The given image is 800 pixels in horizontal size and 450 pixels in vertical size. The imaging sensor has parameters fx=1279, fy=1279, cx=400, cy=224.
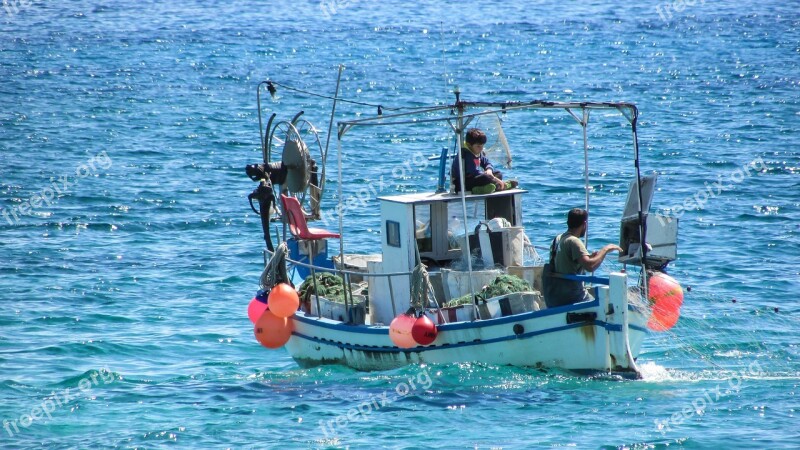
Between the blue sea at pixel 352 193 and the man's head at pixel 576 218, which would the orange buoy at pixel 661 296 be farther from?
the man's head at pixel 576 218

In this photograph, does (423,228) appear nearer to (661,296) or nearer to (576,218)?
(576,218)

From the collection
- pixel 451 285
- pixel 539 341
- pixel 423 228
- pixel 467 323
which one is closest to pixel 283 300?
pixel 423 228

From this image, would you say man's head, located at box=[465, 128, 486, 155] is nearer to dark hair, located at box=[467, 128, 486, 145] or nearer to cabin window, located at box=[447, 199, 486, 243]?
dark hair, located at box=[467, 128, 486, 145]

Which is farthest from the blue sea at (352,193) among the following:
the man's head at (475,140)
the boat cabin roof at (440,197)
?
the man's head at (475,140)

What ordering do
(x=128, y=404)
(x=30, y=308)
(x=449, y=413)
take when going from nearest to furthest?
(x=449, y=413) < (x=128, y=404) < (x=30, y=308)

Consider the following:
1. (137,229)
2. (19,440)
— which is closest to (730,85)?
(137,229)

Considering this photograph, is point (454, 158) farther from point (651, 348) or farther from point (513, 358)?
point (651, 348)

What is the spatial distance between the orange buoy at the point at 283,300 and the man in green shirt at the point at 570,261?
3.78 meters

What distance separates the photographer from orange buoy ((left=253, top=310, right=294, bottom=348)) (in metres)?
18.4

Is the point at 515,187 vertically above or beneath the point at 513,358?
above

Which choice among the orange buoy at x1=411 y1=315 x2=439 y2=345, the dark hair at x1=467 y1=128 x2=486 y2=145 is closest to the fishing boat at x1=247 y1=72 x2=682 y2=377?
the orange buoy at x1=411 y1=315 x2=439 y2=345

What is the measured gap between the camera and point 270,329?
60.4ft

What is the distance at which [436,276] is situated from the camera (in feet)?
58.4

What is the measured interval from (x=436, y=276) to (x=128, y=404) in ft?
14.9
